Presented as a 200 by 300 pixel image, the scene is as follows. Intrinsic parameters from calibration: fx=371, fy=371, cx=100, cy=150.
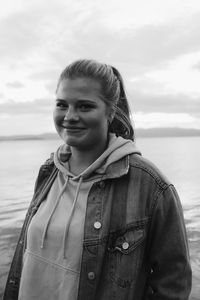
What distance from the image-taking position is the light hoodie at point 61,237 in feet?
8.97

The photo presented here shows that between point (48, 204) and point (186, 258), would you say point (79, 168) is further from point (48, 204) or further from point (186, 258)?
point (186, 258)

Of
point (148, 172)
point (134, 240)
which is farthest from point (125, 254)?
point (148, 172)

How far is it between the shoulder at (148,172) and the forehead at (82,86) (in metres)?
0.61

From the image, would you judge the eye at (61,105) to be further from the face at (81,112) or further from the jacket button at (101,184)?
the jacket button at (101,184)

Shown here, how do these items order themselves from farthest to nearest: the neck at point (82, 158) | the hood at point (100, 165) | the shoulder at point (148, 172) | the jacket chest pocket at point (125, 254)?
the neck at point (82, 158), the hood at point (100, 165), the shoulder at point (148, 172), the jacket chest pocket at point (125, 254)

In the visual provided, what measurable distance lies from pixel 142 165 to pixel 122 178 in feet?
0.60

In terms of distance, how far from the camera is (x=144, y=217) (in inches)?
106

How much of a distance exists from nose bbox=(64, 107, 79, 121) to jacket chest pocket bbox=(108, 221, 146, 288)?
0.90 metres

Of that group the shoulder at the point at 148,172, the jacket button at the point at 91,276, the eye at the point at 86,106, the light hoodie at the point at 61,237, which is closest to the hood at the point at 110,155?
the light hoodie at the point at 61,237

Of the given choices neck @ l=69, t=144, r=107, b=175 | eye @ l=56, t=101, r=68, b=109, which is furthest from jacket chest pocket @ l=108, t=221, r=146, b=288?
eye @ l=56, t=101, r=68, b=109

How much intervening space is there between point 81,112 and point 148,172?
26.6 inches

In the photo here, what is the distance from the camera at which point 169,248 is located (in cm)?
270

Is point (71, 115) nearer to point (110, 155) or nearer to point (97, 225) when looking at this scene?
point (110, 155)

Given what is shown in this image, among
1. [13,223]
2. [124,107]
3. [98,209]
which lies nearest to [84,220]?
[98,209]
